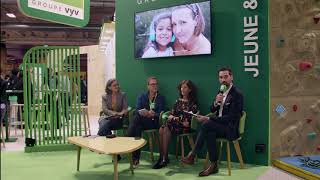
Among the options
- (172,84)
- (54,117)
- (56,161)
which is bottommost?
(56,161)

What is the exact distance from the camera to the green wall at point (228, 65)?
4.82 meters

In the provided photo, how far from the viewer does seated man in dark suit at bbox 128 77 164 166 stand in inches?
202

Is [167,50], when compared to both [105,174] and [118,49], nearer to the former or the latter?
[118,49]

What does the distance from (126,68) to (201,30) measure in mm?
1582

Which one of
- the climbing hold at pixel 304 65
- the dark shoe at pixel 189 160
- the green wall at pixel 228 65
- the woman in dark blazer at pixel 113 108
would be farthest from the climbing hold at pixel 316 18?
the woman in dark blazer at pixel 113 108

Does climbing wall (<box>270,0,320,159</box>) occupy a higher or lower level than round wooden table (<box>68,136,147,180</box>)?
higher

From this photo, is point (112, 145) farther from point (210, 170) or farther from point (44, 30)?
point (44, 30)

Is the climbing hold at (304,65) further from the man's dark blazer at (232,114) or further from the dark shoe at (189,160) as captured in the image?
the dark shoe at (189,160)

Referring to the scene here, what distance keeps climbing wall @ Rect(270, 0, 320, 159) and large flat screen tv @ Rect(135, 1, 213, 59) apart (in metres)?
0.89

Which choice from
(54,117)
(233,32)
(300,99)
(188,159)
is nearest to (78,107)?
(54,117)

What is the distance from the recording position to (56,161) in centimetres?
536

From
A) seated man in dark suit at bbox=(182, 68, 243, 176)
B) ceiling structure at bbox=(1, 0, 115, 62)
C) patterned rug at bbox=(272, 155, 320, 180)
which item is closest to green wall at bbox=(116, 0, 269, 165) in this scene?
patterned rug at bbox=(272, 155, 320, 180)

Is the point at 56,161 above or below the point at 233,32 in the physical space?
below

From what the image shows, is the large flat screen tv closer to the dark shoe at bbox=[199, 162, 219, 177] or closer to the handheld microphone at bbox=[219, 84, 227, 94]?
the handheld microphone at bbox=[219, 84, 227, 94]
